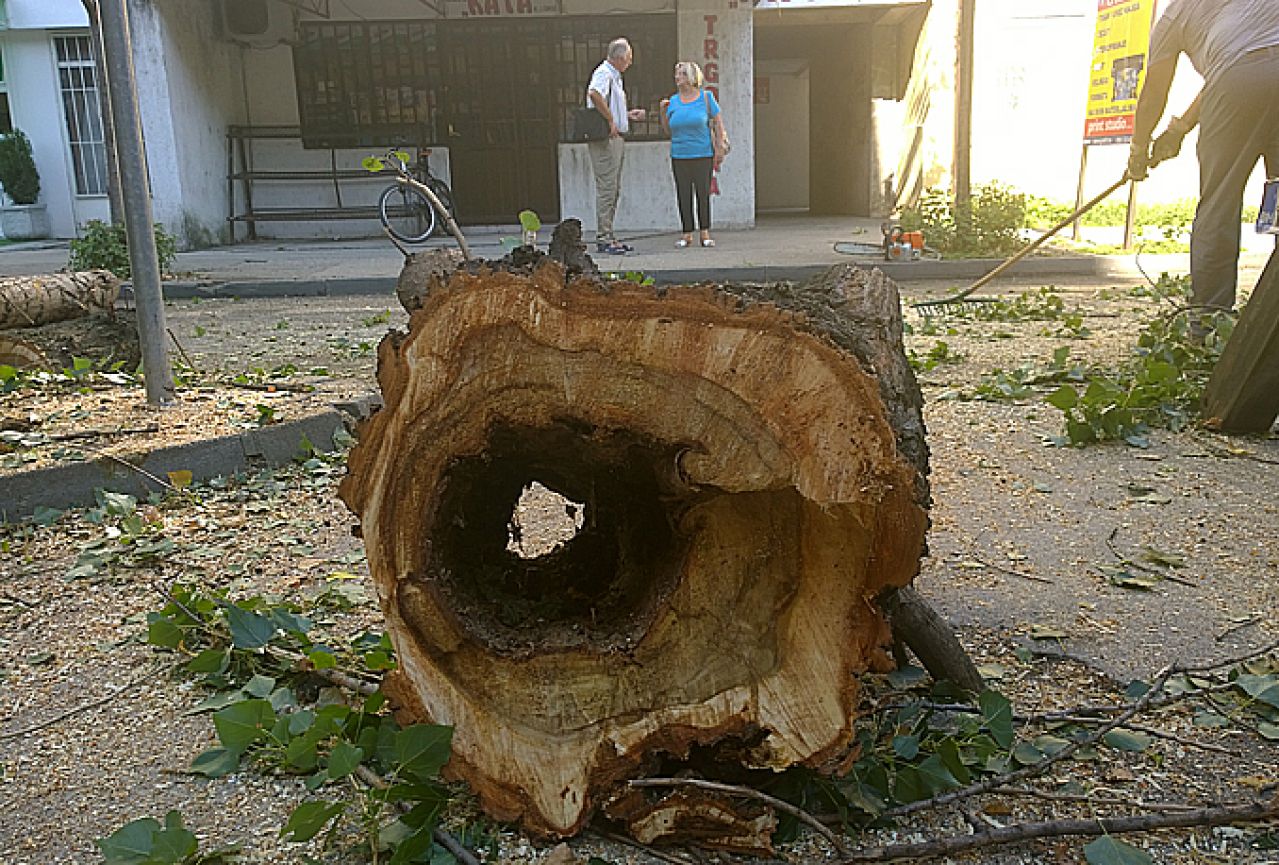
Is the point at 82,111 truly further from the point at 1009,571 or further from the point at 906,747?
the point at 906,747

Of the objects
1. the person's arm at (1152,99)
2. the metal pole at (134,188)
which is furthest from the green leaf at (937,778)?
the person's arm at (1152,99)

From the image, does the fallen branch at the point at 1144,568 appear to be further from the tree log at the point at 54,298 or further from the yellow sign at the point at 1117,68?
the yellow sign at the point at 1117,68

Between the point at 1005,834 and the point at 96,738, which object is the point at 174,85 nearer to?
the point at 96,738

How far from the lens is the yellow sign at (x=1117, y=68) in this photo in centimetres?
→ 856

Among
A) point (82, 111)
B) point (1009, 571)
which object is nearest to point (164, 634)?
point (1009, 571)

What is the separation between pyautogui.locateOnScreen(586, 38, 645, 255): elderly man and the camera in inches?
368

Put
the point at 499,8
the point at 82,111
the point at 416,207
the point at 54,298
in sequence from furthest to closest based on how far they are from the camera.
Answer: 1. the point at 82,111
2. the point at 499,8
3. the point at 416,207
4. the point at 54,298

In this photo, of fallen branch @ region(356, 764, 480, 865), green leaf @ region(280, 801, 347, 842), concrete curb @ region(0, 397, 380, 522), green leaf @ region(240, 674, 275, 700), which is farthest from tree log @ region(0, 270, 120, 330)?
green leaf @ region(280, 801, 347, 842)

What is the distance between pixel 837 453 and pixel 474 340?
1.79 ft

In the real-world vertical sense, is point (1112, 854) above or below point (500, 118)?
below

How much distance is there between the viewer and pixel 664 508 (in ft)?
5.75

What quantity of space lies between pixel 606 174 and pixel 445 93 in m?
4.28

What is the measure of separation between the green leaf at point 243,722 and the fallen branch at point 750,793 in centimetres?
62

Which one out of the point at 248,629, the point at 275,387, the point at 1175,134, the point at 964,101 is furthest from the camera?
the point at 964,101
